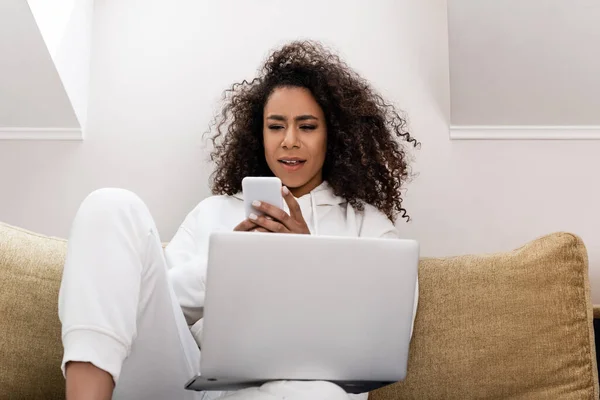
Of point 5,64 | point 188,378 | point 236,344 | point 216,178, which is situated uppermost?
point 5,64

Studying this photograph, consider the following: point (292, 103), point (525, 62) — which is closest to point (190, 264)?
point (292, 103)

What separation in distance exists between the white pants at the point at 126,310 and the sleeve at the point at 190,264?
0.17 metres

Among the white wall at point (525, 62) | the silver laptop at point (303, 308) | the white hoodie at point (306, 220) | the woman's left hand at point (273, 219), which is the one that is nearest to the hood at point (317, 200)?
the white hoodie at point (306, 220)

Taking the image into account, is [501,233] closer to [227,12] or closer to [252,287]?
[227,12]

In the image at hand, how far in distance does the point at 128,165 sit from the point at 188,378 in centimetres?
106

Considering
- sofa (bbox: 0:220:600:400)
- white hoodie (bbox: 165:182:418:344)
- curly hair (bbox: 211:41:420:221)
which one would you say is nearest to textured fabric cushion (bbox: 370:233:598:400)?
sofa (bbox: 0:220:600:400)

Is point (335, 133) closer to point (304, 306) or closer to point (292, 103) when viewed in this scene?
point (292, 103)

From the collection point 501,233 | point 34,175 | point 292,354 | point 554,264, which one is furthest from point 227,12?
point 292,354

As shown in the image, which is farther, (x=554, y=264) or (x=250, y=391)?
(x=554, y=264)

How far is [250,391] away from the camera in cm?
119

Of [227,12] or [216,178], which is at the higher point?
[227,12]

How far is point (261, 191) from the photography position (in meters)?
1.33

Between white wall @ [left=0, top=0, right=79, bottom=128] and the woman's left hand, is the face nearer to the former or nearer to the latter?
the woman's left hand

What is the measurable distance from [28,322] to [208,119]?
2.88 ft
